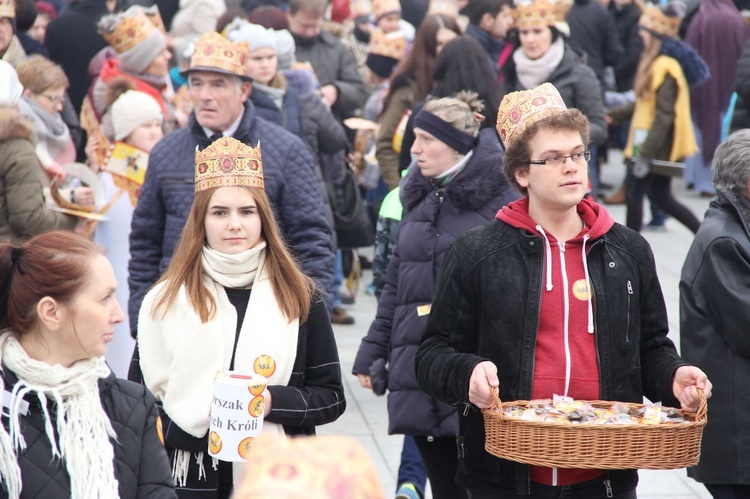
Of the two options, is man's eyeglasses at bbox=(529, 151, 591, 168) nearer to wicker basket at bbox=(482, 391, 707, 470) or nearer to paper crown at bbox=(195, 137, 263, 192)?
wicker basket at bbox=(482, 391, 707, 470)

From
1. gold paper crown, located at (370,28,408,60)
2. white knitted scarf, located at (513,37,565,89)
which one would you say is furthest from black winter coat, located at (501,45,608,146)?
gold paper crown, located at (370,28,408,60)

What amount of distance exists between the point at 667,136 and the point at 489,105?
14.0 ft

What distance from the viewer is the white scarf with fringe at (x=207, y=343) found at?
3893 mm

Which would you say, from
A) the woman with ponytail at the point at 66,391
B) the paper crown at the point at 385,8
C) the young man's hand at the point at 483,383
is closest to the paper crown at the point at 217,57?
the woman with ponytail at the point at 66,391

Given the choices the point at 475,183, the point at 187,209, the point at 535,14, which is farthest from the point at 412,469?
the point at 535,14

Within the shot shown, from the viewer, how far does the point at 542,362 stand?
364cm

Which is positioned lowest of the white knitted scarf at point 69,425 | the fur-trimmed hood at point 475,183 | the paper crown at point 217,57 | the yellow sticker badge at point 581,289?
the white knitted scarf at point 69,425

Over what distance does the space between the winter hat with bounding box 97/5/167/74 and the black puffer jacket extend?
16.3ft

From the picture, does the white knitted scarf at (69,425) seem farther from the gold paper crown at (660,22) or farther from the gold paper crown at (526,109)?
the gold paper crown at (660,22)

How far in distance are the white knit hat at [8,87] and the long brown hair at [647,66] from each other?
6.03 meters

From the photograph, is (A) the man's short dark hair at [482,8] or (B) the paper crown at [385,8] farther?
(B) the paper crown at [385,8]

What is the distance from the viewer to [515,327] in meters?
3.66

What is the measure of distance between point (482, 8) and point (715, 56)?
377 centimetres

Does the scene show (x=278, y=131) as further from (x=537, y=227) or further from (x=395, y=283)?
(x=537, y=227)
